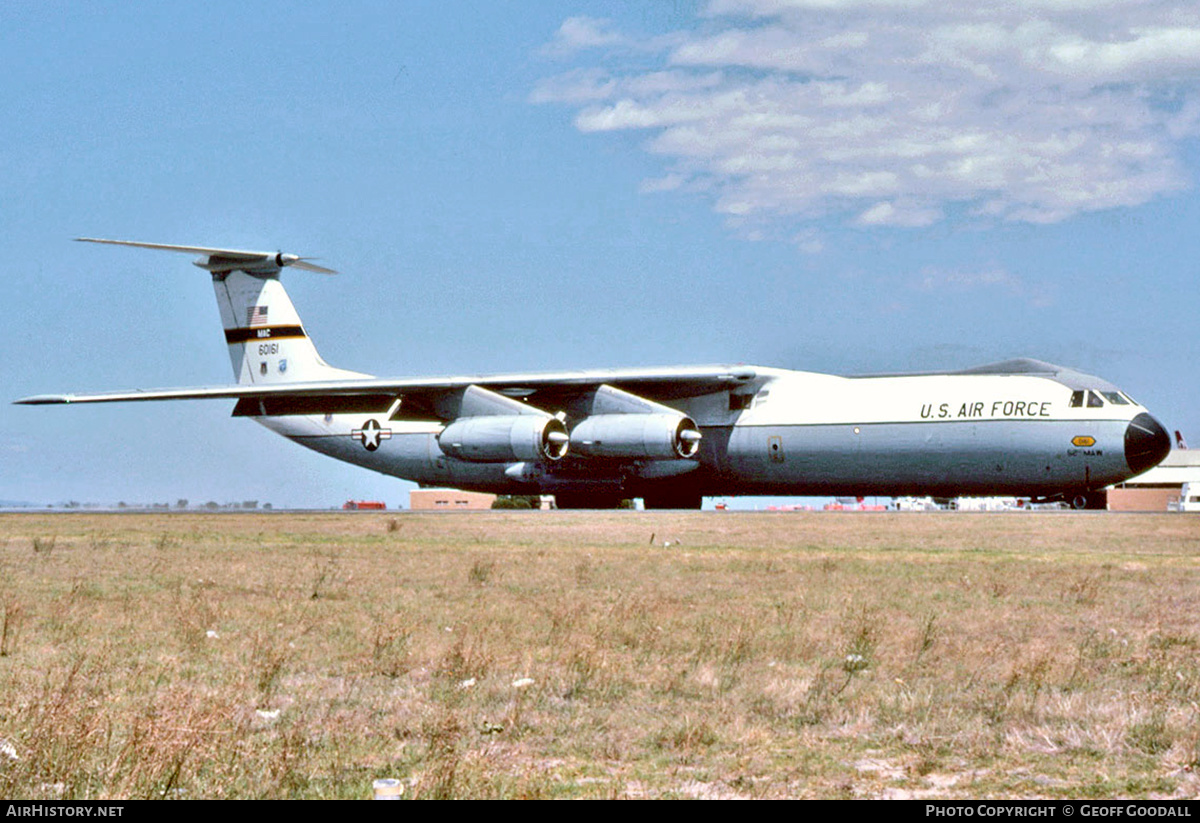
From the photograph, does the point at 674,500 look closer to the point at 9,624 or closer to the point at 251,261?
the point at 251,261

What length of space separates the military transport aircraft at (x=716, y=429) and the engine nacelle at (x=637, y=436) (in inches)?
2.0

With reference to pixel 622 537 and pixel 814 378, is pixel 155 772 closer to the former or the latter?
pixel 622 537

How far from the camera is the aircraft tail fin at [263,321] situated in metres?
48.5

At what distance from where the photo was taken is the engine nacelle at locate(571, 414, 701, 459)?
37.7 m

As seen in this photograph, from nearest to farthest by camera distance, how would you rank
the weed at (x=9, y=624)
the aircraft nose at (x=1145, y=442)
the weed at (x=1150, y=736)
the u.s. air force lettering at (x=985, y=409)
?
1. the weed at (x=1150, y=736)
2. the weed at (x=9, y=624)
3. the aircraft nose at (x=1145, y=442)
4. the u.s. air force lettering at (x=985, y=409)

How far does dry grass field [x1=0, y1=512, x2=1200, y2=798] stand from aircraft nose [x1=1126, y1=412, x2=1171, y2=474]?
42.0 feet

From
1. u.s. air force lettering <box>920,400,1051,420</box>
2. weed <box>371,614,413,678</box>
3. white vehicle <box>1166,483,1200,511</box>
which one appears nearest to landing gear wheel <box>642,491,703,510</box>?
u.s. air force lettering <box>920,400,1051,420</box>

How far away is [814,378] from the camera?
39.5 metres

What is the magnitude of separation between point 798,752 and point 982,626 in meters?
6.38

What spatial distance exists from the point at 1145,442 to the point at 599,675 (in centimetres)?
2753

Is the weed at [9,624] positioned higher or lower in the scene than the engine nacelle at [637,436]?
lower

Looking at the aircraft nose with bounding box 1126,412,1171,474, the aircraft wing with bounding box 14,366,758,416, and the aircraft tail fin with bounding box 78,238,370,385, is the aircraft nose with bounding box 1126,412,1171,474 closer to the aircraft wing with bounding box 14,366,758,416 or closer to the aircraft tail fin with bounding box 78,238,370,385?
the aircraft wing with bounding box 14,366,758,416

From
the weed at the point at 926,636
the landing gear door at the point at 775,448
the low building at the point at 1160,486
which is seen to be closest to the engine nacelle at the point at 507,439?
the landing gear door at the point at 775,448

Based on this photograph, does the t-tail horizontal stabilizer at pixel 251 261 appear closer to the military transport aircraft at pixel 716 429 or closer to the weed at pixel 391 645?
the military transport aircraft at pixel 716 429
